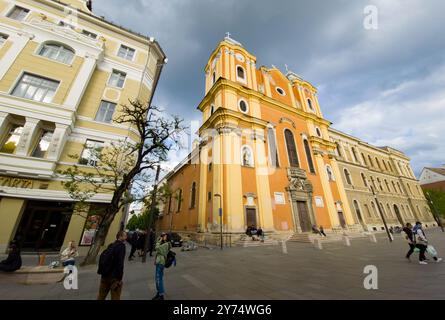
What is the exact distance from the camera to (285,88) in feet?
95.0

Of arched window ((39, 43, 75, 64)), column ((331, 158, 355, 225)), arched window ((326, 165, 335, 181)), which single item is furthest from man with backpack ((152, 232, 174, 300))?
column ((331, 158, 355, 225))

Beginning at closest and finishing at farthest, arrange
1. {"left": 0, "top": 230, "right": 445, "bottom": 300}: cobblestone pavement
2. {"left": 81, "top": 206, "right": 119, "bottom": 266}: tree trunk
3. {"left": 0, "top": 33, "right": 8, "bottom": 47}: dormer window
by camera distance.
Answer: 1. {"left": 0, "top": 230, "right": 445, "bottom": 300}: cobblestone pavement
2. {"left": 81, "top": 206, "right": 119, "bottom": 266}: tree trunk
3. {"left": 0, "top": 33, "right": 8, "bottom": 47}: dormer window

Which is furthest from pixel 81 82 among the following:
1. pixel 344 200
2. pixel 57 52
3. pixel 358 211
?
pixel 358 211

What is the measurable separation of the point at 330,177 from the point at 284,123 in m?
10.3

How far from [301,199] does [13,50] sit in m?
27.8

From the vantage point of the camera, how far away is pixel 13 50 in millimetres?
12492

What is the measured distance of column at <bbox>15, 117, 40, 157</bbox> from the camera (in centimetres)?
1035

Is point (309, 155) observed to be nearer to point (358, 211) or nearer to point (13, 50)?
point (358, 211)

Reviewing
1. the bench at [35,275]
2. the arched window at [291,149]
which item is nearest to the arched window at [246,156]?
the arched window at [291,149]

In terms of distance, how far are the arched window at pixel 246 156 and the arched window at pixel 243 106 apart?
500cm

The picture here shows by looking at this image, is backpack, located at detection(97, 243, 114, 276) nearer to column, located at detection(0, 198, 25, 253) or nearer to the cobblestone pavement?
the cobblestone pavement

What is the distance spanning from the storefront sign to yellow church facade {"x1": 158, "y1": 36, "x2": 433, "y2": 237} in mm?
11714
